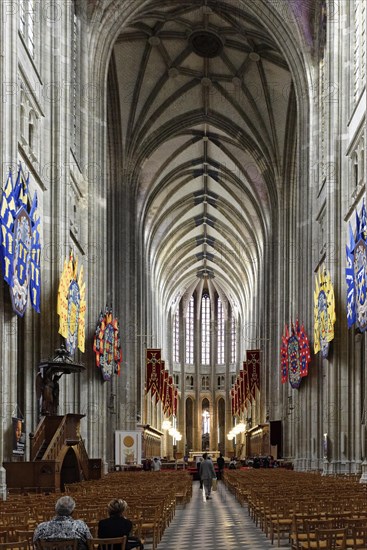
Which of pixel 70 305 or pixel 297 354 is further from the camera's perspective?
pixel 297 354

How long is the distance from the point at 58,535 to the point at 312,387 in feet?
96.7

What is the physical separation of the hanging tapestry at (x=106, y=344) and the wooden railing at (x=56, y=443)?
35.1 ft

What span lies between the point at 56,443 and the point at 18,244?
18.1 feet

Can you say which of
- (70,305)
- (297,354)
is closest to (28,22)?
(70,305)

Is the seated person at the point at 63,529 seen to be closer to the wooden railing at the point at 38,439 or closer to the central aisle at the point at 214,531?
the central aisle at the point at 214,531

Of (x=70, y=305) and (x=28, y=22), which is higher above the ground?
(x=28, y=22)

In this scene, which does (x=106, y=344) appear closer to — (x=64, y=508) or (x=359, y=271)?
(x=359, y=271)

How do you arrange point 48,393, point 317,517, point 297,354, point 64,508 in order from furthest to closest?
point 297,354, point 48,393, point 317,517, point 64,508

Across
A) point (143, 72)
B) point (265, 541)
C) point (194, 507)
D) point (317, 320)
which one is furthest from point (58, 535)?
point (143, 72)

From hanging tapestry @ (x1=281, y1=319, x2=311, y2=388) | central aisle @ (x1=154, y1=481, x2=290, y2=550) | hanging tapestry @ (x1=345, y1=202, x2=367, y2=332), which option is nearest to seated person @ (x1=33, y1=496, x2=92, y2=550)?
central aisle @ (x1=154, y1=481, x2=290, y2=550)

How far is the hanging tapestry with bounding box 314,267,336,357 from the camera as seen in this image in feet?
89.0

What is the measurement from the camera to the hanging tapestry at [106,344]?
106 feet

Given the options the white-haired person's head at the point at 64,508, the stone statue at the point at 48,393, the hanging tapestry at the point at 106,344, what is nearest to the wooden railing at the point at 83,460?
the stone statue at the point at 48,393

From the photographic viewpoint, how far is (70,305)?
83.8ft
